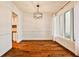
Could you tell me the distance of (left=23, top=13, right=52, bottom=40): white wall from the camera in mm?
9953

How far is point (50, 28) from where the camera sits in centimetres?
995

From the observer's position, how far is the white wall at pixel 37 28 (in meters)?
9.95

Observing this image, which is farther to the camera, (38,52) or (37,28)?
(37,28)

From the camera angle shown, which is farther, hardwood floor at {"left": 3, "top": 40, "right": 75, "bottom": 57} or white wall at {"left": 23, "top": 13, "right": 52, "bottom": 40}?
white wall at {"left": 23, "top": 13, "right": 52, "bottom": 40}

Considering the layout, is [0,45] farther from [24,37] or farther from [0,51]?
[24,37]

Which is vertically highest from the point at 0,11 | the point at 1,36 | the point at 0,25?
the point at 0,11

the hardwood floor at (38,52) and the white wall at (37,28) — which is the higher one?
the white wall at (37,28)

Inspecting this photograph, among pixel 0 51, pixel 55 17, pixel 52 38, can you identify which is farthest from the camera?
pixel 52 38

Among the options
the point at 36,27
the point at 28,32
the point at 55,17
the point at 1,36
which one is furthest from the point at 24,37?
the point at 1,36

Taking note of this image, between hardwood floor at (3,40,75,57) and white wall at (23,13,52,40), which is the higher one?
white wall at (23,13,52,40)

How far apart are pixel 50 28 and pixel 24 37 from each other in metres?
2.32

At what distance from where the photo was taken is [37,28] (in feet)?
32.8

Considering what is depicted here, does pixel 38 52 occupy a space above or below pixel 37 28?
below

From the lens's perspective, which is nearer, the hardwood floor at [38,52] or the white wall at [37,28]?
the hardwood floor at [38,52]
